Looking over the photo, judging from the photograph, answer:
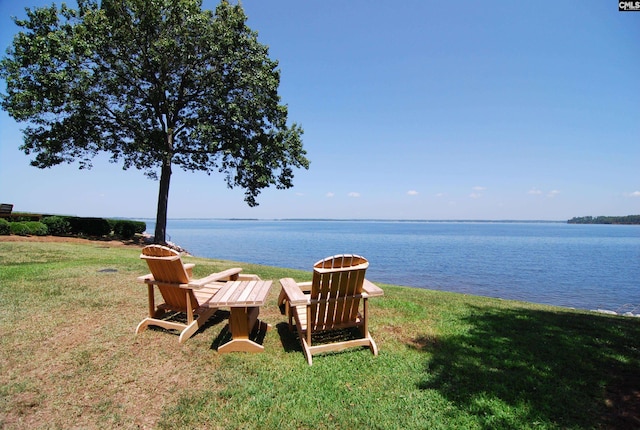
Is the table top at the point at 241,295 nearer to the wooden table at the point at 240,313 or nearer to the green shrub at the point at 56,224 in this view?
the wooden table at the point at 240,313

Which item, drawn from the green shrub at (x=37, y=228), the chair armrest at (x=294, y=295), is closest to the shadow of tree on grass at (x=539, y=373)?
the chair armrest at (x=294, y=295)

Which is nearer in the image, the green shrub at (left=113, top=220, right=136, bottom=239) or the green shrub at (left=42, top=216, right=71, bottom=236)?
the green shrub at (left=42, top=216, right=71, bottom=236)

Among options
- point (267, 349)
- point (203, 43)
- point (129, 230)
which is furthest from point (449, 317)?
point (129, 230)

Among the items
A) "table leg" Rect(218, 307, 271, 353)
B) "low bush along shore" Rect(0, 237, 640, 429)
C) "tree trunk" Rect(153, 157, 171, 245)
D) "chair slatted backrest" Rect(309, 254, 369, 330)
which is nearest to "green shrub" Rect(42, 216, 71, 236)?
"tree trunk" Rect(153, 157, 171, 245)

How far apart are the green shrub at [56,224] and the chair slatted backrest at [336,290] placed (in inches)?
863

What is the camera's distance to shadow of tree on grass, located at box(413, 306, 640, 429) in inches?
126

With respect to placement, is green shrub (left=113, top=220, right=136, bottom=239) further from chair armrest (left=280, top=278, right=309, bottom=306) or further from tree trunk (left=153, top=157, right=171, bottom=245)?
chair armrest (left=280, top=278, right=309, bottom=306)

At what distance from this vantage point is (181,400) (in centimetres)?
340

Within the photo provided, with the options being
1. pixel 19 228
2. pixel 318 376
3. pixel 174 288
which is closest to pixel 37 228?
pixel 19 228

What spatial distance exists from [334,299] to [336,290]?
13cm

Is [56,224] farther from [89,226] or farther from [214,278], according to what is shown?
[214,278]

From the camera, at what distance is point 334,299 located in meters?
4.47

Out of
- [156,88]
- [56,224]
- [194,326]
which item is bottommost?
[194,326]

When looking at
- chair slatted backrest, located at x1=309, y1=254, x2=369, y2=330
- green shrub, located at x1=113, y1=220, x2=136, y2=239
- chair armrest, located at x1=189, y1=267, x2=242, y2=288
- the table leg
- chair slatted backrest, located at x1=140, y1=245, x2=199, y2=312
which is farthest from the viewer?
green shrub, located at x1=113, y1=220, x2=136, y2=239
